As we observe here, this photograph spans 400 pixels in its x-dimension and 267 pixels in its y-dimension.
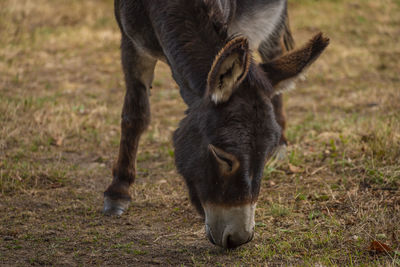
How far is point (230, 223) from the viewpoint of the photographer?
2686 millimetres

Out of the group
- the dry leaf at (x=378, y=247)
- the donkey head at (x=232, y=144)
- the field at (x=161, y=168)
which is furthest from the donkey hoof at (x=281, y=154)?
the donkey head at (x=232, y=144)

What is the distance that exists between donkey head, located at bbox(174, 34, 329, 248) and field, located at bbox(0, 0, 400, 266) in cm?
42

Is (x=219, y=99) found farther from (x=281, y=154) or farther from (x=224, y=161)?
(x=281, y=154)

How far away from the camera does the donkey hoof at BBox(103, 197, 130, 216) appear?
386cm

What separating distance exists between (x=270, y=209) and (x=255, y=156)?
1189mm

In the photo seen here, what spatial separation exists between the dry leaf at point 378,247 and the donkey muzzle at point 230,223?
82 cm

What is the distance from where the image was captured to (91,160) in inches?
197

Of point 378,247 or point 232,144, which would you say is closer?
point 232,144

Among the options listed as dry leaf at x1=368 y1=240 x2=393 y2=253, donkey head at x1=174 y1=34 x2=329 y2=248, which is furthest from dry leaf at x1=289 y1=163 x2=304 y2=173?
donkey head at x1=174 y1=34 x2=329 y2=248

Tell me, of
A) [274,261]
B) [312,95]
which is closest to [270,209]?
[274,261]

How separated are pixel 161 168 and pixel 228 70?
2.41m

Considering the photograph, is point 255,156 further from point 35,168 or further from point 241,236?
point 35,168

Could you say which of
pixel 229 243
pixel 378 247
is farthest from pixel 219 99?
pixel 378 247

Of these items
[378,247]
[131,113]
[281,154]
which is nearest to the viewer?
[378,247]
